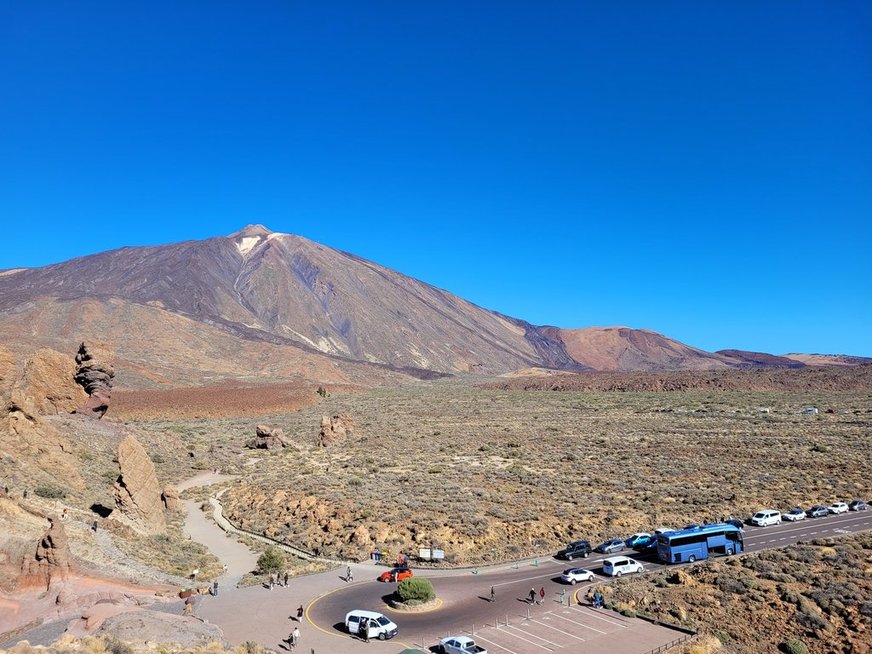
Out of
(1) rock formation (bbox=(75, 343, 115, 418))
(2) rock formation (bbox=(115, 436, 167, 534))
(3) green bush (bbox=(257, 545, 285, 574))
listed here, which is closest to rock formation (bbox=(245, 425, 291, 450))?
(1) rock formation (bbox=(75, 343, 115, 418))

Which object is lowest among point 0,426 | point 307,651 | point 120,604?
point 307,651

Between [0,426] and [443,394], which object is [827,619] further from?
[443,394]

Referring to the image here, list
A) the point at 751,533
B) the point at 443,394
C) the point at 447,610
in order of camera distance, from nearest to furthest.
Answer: the point at 447,610 → the point at 751,533 → the point at 443,394

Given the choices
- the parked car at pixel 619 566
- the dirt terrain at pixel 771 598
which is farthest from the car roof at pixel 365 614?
the parked car at pixel 619 566

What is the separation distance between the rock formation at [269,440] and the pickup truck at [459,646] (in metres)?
43.5

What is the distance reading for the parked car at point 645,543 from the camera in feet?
89.4

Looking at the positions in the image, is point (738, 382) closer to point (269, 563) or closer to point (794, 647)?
point (794, 647)

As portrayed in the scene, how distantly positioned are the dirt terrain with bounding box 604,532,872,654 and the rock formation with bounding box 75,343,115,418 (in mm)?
44921

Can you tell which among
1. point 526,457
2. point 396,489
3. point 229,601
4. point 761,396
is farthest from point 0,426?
point 761,396

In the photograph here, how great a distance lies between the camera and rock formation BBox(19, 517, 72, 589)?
18.8 meters

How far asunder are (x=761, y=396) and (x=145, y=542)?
314 feet

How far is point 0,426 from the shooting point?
3234 centimetres

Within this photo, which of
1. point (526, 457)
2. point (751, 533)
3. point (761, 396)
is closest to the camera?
point (751, 533)

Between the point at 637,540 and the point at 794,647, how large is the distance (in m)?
9.64
